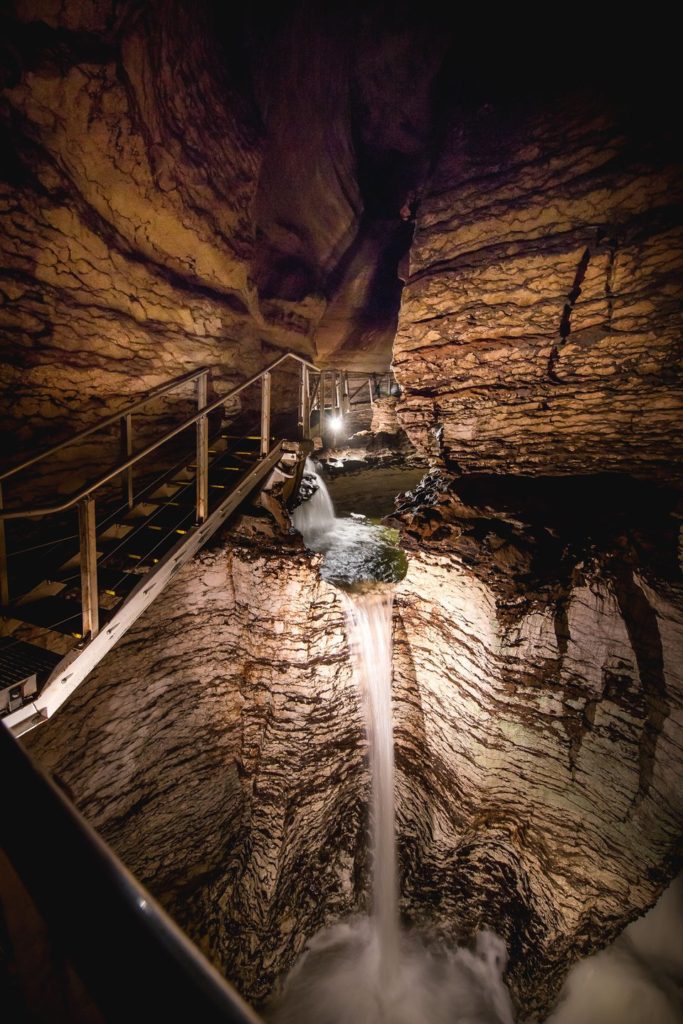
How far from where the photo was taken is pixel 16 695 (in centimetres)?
259

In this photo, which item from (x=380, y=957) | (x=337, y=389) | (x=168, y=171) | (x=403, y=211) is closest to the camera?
(x=168, y=171)

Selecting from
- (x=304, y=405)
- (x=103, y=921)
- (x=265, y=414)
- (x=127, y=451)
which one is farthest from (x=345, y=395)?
(x=103, y=921)

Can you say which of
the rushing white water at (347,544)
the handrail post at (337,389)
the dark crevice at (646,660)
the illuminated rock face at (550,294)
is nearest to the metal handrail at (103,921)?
the dark crevice at (646,660)

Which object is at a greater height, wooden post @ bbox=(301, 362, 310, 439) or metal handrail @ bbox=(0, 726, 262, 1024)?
wooden post @ bbox=(301, 362, 310, 439)

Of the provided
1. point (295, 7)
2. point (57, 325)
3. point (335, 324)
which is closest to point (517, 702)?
point (57, 325)

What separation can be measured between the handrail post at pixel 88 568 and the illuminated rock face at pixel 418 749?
1.53m

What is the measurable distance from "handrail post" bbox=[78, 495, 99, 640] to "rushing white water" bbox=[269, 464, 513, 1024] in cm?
301

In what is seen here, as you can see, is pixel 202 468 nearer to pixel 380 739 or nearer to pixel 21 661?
pixel 21 661

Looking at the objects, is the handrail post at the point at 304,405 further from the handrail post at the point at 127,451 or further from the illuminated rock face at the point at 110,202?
the handrail post at the point at 127,451

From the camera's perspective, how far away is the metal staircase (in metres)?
2.79

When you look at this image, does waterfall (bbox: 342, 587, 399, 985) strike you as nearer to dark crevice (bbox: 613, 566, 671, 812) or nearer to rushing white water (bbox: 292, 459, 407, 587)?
rushing white water (bbox: 292, 459, 407, 587)

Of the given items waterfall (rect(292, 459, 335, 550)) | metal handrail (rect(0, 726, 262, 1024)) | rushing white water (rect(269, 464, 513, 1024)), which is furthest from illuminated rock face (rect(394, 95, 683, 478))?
metal handrail (rect(0, 726, 262, 1024))

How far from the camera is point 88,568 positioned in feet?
9.39

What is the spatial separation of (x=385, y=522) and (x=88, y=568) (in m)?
3.36
